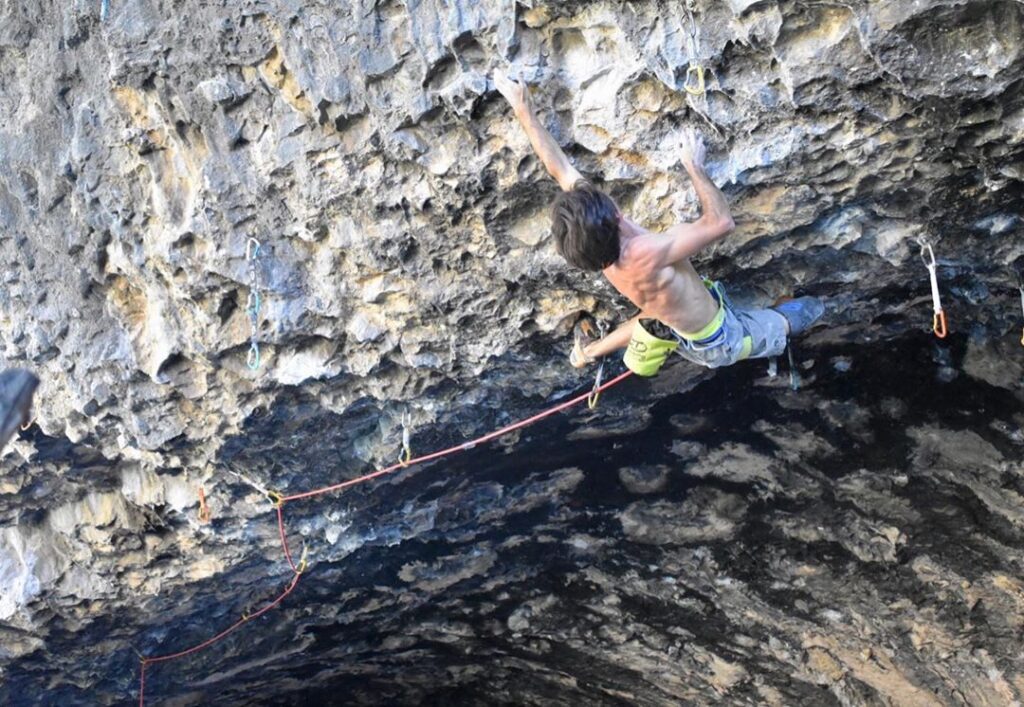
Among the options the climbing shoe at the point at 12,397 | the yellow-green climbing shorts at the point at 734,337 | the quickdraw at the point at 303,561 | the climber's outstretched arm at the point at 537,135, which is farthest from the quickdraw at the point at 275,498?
the climber's outstretched arm at the point at 537,135

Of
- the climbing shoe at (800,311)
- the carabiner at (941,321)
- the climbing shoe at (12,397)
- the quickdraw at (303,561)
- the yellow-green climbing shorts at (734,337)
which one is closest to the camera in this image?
the climbing shoe at (12,397)

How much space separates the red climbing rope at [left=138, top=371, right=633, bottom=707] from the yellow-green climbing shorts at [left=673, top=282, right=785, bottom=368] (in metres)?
0.32

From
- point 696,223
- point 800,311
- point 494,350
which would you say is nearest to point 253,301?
point 494,350

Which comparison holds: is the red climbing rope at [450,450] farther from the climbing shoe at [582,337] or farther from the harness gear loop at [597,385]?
the climbing shoe at [582,337]

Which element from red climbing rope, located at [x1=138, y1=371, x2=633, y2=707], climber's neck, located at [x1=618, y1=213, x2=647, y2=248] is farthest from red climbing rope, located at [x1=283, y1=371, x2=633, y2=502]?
climber's neck, located at [x1=618, y1=213, x2=647, y2=248]

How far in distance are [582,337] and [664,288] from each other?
2.00ft

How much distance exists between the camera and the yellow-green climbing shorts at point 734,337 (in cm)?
318

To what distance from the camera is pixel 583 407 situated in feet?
13.5

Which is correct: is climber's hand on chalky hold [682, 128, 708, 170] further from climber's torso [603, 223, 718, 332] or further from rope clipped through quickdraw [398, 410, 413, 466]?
rope clipped through quickdraw [398, 410, 413, 466]

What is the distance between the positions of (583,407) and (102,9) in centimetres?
218

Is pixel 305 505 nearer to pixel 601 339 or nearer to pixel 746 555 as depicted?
pixel 601 339

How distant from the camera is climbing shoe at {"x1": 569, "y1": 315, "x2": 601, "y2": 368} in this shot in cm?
350

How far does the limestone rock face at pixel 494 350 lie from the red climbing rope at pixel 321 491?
56mm

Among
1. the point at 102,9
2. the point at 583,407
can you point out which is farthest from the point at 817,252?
the point at 102,9
